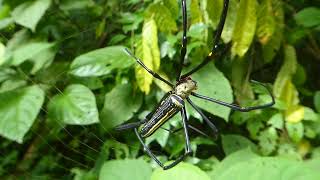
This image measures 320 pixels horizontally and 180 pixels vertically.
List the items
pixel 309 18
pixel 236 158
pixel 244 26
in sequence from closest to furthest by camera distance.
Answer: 1. pixel 244 26
2. pixel 236 158
3. pixel 309 18

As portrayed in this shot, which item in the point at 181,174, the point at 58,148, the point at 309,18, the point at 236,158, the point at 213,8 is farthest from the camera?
the point at 58,148

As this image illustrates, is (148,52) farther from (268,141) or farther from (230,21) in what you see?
(268,141)

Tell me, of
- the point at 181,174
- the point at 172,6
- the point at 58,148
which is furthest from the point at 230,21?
the point at 58,148

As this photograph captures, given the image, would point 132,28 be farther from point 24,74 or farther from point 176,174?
point 176,174

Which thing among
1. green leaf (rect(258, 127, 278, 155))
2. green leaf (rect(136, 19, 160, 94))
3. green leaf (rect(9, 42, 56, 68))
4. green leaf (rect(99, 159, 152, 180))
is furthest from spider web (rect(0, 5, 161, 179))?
green leaf (rect(258, 127, 278, 155))

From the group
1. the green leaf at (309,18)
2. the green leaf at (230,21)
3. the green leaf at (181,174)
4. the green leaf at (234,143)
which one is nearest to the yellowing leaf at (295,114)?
the green leaf at (234,143)

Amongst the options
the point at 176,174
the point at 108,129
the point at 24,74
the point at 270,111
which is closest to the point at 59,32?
the point at 24,74

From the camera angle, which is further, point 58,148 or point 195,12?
point 58,148
